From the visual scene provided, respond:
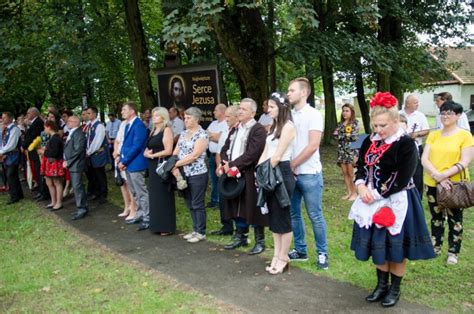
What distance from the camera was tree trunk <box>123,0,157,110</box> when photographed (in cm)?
1239

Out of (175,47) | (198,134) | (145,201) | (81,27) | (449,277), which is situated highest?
(81,27)

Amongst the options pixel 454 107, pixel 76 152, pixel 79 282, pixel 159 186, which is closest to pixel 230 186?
pixel 159 186

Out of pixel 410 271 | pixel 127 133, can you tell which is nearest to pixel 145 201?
pixel 127 133

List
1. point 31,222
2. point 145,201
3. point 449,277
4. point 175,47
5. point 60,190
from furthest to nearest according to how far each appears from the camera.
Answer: point 60,190 → point 31,222 → point 145,201 → point 175,47 → point 449,277

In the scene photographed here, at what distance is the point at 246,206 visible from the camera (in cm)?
587

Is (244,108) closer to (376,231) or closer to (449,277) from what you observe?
(376,231)

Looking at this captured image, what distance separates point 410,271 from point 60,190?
689 cm

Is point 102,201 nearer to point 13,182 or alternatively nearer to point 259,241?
point 13,182

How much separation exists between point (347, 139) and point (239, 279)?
14.2ft

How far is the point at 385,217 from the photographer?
13.5 ft

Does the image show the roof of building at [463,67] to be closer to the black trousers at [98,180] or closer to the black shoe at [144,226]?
the black trousers at [98,180]

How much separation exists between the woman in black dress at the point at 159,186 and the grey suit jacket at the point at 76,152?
1.92 meters

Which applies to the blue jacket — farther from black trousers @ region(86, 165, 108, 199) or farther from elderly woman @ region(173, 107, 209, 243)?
black trousers @ region(86, 165, 108, 199)

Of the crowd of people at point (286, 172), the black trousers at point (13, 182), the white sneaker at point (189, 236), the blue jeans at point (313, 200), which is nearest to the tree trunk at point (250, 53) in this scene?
the crowd of people at point (286, 172)
